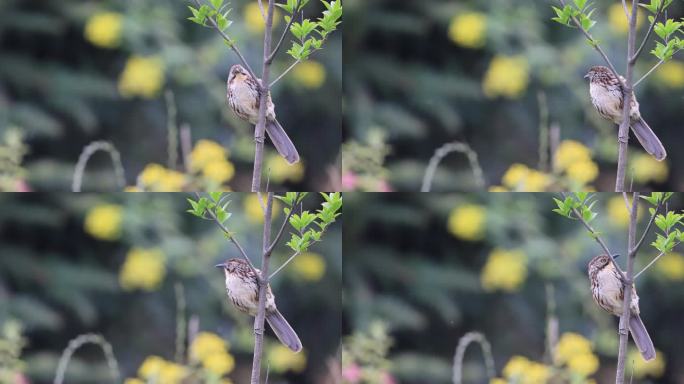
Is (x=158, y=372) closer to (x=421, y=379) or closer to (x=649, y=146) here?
(x=421, y=379)

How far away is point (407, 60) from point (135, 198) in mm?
955

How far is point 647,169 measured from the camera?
9.52ft

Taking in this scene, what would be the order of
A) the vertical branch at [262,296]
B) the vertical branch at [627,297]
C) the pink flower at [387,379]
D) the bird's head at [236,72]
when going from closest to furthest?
the vertical branch at [627,297] → the vertical branch at [262,296] → the bird's head at [236,72] → the pink flower at [387,379]

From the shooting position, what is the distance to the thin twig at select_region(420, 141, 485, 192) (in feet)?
9.90

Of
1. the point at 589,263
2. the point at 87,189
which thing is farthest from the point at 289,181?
the point at 589,263

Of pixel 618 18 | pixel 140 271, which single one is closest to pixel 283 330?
pixel 140 271

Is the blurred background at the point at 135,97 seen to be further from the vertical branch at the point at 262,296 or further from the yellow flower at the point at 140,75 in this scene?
the vertical branch at the point at 262,296

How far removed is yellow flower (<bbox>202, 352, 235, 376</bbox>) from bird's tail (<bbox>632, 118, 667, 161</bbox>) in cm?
138

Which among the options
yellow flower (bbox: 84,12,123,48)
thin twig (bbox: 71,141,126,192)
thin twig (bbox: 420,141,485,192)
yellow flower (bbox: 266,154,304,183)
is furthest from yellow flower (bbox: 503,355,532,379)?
yellow flower (bbox: 84,12,123,48)

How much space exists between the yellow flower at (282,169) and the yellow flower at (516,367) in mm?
875

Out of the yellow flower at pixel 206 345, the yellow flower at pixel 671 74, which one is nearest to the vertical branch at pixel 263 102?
the yellow flower at pixel 206 345

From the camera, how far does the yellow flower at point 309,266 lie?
10.0ft

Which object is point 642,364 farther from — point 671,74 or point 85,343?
point 85,343

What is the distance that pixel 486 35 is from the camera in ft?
9.89
